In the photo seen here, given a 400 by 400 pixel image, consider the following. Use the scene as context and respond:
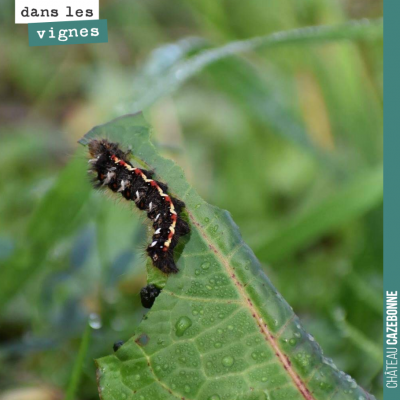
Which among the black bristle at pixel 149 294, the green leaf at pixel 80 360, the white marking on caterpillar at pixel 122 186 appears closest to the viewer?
the black bristle at pixel 149 294

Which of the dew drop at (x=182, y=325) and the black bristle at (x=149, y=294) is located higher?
the black bristle at (x=149, y=294)

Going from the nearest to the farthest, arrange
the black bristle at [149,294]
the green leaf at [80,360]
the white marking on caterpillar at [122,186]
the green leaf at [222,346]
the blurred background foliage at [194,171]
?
1. the green leaf at [222,346]
2. the black bristle at [149,294]
3. the green leaf at [80,360]
4. the white marking on caterpillar at [122,186]
5. the blurred background foliage at [194,171]

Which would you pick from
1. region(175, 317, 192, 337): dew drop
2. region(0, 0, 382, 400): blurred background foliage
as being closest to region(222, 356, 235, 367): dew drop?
region(175, 317, 192, 337): dew drop

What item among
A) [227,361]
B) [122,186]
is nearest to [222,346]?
[227,361]

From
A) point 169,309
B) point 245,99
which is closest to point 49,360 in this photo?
point 169,309

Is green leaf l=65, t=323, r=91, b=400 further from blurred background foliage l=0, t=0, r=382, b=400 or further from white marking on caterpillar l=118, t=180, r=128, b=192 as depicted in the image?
white marking on caterpillar l=118, t=180, r=128, b=192

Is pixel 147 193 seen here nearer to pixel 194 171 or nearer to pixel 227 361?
pixel 227 361

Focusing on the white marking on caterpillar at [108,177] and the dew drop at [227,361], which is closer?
the dew drop at [227,361]

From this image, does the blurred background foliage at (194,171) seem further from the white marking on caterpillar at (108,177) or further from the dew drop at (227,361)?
the dew drop at (227,361)

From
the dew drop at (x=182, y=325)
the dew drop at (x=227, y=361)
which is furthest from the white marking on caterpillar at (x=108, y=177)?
the dew drop at (x=227, y=361)
